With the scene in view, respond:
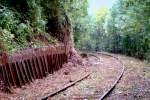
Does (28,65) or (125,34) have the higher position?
(28,65)

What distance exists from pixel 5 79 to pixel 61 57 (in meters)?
9.29

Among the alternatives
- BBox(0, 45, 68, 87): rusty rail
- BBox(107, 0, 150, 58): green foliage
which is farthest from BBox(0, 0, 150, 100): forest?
BBox(107, 0, 150, 58): green foliage

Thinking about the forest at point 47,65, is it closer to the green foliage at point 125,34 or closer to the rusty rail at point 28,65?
the rusty rail at point 28,65

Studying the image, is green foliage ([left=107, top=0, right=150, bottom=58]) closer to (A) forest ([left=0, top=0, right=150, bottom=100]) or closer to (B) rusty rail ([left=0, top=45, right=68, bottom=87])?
(A) forest ([left=0, top=0, right=150, bottom=100])

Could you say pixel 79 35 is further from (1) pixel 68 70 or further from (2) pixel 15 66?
(2) pixel 15 66

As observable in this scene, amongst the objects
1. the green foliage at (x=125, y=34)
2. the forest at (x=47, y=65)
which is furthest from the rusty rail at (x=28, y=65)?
the green foliage at (x=125, y=34)

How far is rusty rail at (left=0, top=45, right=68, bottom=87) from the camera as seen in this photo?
1483cm

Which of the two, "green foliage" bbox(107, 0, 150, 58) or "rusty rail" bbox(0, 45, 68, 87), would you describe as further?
"green foliage" bbox(107, 0, 150, 58)

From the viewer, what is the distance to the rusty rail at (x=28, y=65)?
48.6ft

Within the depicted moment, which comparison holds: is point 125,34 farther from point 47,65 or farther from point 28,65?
point 28,65

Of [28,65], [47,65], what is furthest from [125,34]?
[28,65]

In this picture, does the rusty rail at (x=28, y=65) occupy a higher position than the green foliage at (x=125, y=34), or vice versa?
the rusty rail at (x=28, y=65)

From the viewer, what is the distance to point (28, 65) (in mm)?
16906

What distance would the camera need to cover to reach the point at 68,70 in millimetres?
22500
